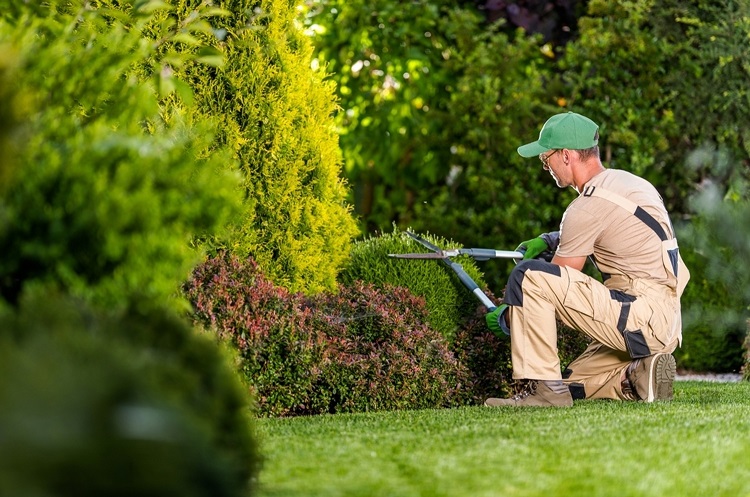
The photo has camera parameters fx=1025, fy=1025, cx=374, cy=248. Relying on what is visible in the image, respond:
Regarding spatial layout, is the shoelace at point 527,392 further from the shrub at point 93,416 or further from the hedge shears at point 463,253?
the shrub at point 93,416

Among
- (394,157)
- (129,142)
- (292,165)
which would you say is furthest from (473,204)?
(129,142)

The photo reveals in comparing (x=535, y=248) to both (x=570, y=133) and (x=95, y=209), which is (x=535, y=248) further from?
(x=95, y=209)

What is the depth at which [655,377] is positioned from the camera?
5719 millimetres

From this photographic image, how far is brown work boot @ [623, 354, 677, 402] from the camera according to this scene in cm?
572

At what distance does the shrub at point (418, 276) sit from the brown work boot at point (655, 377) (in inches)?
46.1

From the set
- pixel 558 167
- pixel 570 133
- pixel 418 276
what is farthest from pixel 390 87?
pixel 570 133

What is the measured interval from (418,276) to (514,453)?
2844mm

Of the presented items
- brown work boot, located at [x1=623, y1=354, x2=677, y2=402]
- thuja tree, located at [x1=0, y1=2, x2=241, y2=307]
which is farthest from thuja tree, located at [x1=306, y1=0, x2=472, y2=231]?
thuja tree, located at [x1=0, y1=2, x2=241, y2=307]

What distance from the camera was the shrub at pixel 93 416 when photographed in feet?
6.08

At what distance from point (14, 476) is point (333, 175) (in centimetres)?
458

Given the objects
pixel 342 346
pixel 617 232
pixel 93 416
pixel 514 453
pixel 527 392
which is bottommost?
pixel 527 392

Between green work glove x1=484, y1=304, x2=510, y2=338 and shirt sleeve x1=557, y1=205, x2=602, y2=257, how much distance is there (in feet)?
1.66

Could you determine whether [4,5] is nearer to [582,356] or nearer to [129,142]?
[129,142]

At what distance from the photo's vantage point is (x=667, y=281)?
5.77m
